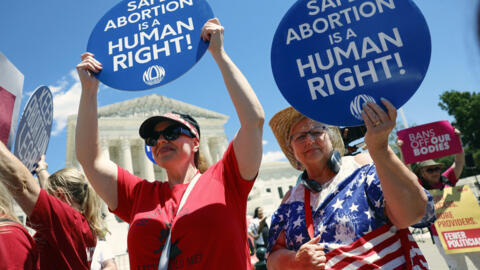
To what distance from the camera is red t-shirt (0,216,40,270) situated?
160 centimetres

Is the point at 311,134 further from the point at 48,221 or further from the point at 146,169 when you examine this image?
the point at 146,169

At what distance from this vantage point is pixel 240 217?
2.02 metres

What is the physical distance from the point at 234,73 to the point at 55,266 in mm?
1604

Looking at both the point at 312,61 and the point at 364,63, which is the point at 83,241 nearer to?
the point at 312,61

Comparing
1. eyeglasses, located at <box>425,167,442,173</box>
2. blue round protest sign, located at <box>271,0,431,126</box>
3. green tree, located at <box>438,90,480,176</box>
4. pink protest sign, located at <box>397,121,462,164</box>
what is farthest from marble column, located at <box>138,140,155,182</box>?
blue round protest sign, located at <box>271,0,431,126</box>

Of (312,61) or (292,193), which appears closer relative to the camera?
(312,61)

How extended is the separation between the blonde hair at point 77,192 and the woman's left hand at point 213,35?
1.76 m

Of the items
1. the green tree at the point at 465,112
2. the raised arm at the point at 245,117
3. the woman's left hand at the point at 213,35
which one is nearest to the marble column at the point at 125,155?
the green tree at the point at 465,112

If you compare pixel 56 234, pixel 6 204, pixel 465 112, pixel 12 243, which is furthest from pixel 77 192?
pixel 465 112

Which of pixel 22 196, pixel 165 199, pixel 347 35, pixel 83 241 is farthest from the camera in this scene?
pixel 83 241

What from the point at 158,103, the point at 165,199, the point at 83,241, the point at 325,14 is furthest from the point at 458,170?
the point at 158,103

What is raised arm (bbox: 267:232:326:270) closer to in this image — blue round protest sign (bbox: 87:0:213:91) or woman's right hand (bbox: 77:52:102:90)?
blue round protest sign (bbox: 87:0:213:91)

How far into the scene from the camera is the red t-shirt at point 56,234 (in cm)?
190

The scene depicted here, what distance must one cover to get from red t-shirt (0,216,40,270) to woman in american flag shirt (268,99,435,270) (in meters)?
1.40
